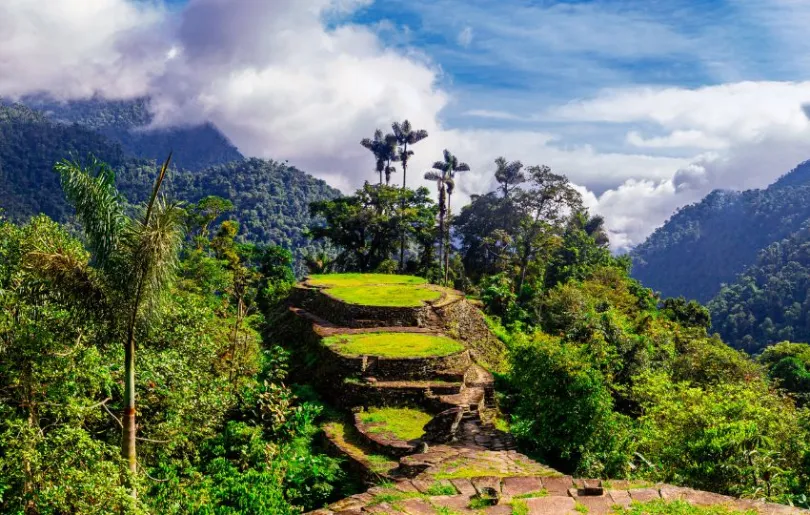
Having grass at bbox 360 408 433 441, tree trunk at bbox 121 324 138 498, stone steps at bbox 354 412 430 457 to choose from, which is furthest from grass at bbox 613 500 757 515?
tree trunk at bbox 121 324 138 498

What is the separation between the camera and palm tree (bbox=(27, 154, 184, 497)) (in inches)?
338

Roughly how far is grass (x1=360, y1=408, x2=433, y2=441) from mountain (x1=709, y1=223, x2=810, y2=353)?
3367 inches

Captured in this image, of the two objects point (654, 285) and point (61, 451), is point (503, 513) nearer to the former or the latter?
point (61, 451)

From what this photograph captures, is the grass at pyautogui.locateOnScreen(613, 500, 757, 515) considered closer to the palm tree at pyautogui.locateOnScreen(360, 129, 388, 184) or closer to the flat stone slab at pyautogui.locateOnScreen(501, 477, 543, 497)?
the flat stone slab at pyautogui.locateOnScreen(501, 477, 543, 497)

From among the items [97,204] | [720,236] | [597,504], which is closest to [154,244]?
[97,204]

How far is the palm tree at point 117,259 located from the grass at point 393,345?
410 inches

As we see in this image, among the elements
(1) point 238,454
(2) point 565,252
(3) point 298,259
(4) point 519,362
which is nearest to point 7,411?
(1) point 238,454

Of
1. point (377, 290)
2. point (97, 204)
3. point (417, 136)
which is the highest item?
point (417, 136)

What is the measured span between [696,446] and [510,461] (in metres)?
4.08

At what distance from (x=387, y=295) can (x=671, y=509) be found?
17.7 meters

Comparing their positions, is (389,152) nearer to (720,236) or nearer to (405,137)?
(405,137)

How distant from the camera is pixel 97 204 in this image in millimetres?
8625

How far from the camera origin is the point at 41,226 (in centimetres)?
1066

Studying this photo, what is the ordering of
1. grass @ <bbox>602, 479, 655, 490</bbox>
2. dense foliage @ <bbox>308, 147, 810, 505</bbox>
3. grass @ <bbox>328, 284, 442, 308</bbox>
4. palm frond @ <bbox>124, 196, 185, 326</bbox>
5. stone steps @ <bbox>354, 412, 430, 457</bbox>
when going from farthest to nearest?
grass @ <bbox>328, 284, 442, 308</bbox>, stone steps @ <bbox>354, 412, 430, 457</bbox>, dense foliage @ <bbox>308, 147, 810, 505</bbox>, grass @ <bbox>602, 479, 655, 490</bbox>, palm frond @ <bbox>124, 196, 185, 326</bbox>
